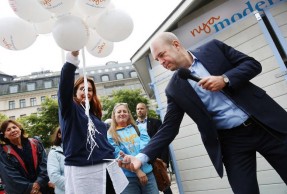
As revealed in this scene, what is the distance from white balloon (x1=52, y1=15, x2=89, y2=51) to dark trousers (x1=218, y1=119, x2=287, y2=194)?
1604mm

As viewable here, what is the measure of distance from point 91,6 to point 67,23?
374 mm

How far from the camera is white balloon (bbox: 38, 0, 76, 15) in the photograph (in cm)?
244

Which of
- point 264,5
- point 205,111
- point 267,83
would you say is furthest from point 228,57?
point 264,5

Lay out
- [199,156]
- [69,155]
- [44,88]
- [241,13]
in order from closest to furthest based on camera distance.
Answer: [69,155], [241,13], [199,156], [44,88]

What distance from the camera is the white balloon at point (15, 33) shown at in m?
2.77

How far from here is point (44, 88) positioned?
149 ft

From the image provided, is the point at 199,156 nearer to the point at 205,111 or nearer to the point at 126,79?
the point at 205,111

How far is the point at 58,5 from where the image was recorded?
2473 millimetres

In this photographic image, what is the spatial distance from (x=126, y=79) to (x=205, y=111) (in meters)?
46.8

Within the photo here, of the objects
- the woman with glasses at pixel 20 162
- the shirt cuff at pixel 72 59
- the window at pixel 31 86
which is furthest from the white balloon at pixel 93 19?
the window at pixel 31 86

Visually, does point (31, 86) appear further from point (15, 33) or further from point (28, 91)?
point (15, 33)

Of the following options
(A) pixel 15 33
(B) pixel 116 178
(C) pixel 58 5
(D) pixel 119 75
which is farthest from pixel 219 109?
(D) pixel 119 75

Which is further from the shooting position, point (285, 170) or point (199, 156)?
point (199, 156)

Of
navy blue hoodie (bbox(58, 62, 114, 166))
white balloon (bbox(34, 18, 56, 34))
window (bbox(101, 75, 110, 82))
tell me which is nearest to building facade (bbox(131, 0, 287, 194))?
white balloon (bbox(34, 18, 56, 34))
